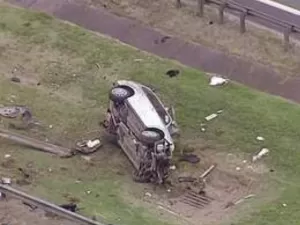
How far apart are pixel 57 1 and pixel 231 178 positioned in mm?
6560

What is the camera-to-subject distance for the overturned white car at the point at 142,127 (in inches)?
679

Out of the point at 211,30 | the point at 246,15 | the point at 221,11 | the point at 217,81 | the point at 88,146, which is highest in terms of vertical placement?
the point at 246,15

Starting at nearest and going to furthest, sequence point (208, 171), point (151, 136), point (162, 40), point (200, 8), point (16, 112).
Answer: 1. point (151, 136)
2. point (208, 171)
3. point (16, 112)
4. point (162, 40)
5. point (200, 8)

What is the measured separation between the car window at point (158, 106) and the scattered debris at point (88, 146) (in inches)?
38.7

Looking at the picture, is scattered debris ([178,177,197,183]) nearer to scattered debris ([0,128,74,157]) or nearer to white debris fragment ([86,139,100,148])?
white debris fragment ([86,139,100,148])

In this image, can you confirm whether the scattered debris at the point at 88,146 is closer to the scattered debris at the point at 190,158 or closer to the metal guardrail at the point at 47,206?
the scattered debris at the point at 190,158

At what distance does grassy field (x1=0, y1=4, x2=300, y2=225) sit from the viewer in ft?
56.0

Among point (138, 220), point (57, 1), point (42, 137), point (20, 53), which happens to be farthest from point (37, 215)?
point (57, 1)

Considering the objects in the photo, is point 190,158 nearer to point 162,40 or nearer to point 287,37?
point 287,37

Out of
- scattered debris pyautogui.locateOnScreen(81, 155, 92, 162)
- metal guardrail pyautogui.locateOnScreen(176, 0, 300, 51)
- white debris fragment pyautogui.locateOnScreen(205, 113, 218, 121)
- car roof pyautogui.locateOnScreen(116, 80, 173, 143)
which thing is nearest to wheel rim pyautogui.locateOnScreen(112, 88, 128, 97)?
car roof pyautogui.locateOnScreen(116, 80, 173, 143)

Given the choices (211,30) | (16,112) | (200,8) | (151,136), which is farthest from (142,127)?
(200,8)

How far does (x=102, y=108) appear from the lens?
63.7ft

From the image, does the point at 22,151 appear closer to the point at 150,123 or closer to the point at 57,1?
the point at 150,123

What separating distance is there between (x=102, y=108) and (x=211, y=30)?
302cm
